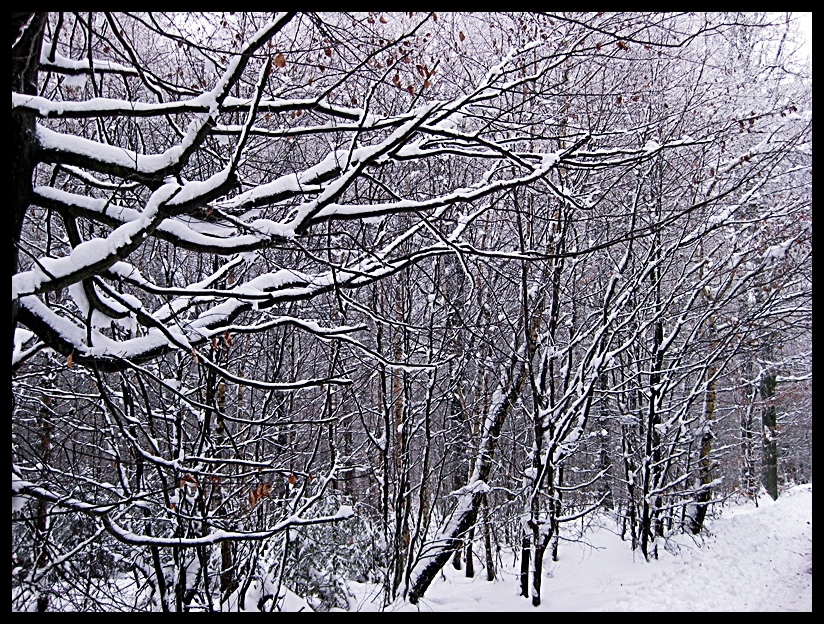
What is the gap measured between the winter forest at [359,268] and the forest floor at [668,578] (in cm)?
27

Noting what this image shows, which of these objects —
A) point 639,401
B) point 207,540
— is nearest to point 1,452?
point 207,540

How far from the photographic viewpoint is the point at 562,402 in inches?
233

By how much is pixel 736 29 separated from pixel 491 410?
17.3 ft

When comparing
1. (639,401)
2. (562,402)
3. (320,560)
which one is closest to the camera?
(562,402)

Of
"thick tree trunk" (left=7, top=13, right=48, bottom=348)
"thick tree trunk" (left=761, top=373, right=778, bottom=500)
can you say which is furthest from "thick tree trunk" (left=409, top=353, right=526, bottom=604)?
"thick tree trunk" (left=761, top=373, right=778, bottom=500)

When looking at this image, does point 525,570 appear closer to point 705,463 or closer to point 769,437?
point 705,463

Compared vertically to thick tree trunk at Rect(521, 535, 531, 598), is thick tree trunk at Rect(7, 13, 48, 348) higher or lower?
higher

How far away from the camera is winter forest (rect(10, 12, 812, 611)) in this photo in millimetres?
2395

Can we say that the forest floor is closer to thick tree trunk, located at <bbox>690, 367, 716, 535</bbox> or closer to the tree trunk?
the tree trunk

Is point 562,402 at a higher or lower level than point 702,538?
higher

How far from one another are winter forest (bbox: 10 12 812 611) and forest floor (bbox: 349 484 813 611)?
274mm

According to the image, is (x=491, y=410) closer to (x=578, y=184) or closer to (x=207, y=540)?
(x=578, y=184)
